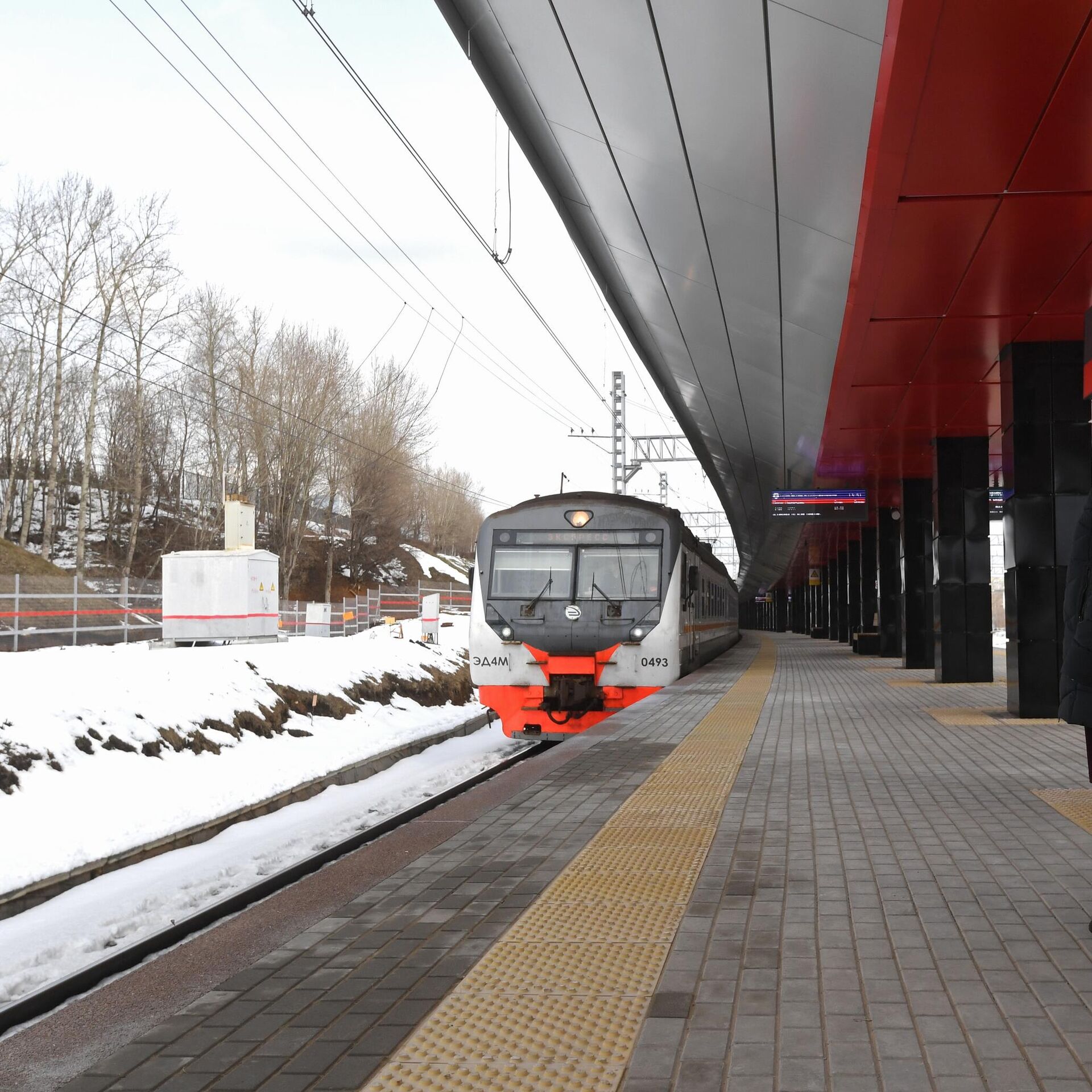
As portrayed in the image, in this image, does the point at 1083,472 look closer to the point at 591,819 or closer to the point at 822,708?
the point at 822,708

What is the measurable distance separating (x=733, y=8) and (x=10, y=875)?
7814 millimetres

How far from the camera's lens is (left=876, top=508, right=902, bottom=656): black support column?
1078 inches

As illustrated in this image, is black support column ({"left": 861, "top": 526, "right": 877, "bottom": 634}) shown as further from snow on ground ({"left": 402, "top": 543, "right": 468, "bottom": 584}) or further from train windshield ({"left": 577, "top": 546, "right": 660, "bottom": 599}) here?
snow on ground ({"left": 402, "top": 543, "right": 468, "bottom": 584})

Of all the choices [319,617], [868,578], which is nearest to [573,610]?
[319,617]

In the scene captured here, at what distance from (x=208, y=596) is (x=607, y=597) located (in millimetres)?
11384

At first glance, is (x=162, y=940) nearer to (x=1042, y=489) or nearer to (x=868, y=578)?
(x=1042, y=489)

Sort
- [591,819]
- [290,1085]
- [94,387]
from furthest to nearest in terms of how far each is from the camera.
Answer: [94,387], [591,819], [290,1085]

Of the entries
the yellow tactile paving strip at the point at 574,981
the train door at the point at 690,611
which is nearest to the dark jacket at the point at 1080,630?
the yellow tactile paving strip at the point at 574,981

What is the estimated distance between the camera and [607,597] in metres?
14.0

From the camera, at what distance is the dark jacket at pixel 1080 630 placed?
4.09 m

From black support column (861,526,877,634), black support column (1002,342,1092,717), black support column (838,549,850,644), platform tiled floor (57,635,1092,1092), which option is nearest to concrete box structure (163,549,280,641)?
black support column (1002,342,1092,717)

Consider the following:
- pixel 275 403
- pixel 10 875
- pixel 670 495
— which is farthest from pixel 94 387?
pixel 10 875

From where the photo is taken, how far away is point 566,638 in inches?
541

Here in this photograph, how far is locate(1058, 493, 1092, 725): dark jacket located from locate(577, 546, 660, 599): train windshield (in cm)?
983
